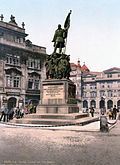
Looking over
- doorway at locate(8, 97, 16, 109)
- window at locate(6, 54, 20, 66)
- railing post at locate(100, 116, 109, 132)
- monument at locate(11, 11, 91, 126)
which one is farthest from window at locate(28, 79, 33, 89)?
railing post at locate(100, 116, 109, 132)

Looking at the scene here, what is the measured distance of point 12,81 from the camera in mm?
36250

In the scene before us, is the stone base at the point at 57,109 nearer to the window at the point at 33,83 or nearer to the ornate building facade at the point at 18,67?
the ornate building facade at the point at 18,67

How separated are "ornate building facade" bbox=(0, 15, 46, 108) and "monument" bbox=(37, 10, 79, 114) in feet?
65.1

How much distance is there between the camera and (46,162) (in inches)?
182

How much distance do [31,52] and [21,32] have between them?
4.36 metres

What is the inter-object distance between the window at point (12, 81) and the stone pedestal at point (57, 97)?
20.9 m

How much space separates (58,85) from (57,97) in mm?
958

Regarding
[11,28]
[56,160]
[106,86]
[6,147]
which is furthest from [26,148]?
[106,86]

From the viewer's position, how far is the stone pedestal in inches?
590

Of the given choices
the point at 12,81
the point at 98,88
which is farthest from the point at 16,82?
the point at 98,88

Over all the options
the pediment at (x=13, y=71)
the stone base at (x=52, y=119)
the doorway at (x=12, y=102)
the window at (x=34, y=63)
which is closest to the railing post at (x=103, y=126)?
the stone base at (x=52, y=119)

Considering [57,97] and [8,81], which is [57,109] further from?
[8,81]

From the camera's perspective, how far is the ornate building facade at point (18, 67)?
35.2m

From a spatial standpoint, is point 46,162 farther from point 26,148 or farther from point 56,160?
point 26,148
